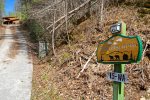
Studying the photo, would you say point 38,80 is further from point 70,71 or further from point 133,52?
point 133,52

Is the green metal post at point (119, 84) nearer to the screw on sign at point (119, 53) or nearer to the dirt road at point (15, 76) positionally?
the screw on sign at point (119, 53)

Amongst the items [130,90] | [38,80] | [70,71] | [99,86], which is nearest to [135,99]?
[130,90]

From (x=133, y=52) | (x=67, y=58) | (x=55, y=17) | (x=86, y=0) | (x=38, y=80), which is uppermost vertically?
(x=86, y=0)

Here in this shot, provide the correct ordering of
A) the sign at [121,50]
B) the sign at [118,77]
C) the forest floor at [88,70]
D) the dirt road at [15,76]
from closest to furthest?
the sign at [121,50] → the sign at [118,77] → the forest floor at [88,70] → the dirt road at [15,76]

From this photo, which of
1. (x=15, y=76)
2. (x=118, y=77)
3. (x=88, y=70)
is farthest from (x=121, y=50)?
(x=15, y=76)

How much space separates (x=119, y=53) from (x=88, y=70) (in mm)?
4926

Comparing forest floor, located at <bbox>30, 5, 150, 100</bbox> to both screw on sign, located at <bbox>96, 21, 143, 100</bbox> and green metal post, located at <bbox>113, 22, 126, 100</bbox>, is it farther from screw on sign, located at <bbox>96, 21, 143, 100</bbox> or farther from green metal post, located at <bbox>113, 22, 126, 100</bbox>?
screw on sign, located at <bbox>96, 21, 143, 100</bbox>

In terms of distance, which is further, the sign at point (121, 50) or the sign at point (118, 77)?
the sign at point (118, 77)

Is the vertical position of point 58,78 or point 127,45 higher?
point 127,45

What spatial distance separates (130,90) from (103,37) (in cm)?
417

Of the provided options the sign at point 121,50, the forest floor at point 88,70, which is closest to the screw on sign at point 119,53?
the sign at point 121,50

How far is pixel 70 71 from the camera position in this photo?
9.87 meters

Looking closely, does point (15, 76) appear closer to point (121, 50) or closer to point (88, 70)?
point (88, 70)

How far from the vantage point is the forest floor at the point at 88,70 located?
7.76m
